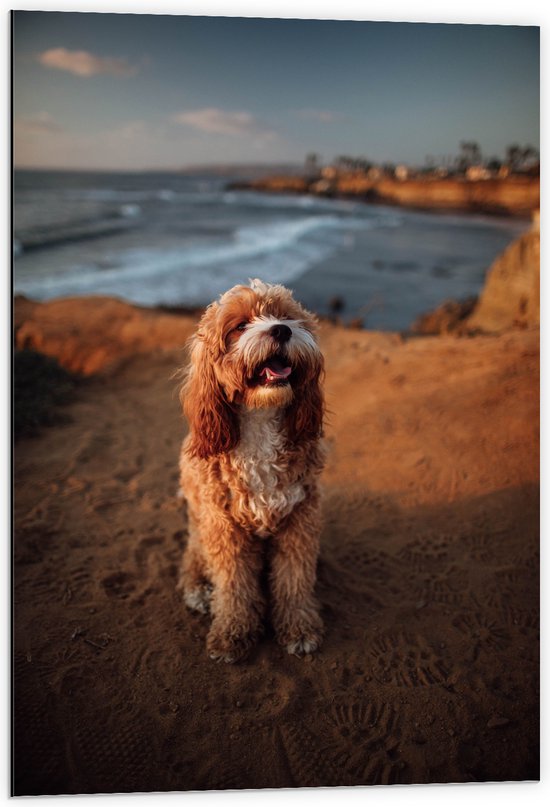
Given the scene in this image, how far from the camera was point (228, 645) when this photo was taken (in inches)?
119

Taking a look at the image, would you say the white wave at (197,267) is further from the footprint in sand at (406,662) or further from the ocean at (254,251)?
the footprint in sand at (406,662)

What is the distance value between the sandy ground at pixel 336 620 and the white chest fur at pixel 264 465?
949mm

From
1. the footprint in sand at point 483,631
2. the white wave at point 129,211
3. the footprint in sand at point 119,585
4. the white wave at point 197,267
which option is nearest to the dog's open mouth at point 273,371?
the footprint in sand at point 119,585

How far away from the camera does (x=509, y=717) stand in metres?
2.94

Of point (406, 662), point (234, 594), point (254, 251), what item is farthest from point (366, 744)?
point (254, 251)

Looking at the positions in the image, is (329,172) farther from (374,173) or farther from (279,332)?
(279,332)

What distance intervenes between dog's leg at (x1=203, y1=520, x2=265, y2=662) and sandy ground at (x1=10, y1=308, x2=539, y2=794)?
103 mm

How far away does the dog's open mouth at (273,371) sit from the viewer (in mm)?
2418

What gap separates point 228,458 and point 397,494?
6.86 ft

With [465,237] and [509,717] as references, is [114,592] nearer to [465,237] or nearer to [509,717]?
[509,717]

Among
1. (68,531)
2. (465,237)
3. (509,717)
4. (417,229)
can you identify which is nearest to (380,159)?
(68,531)

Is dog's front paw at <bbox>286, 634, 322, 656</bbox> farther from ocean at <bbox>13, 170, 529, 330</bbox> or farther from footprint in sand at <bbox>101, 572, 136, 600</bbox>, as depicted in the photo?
ocean at <bbox>13, 170, 529, 330</bbox>

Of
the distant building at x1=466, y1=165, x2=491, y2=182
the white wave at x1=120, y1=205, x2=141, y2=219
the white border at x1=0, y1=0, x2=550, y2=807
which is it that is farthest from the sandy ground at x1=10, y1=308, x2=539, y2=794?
the white wave at x1=120, y1=205, x2=141, y2=219

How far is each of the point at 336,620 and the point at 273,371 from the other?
173cm
